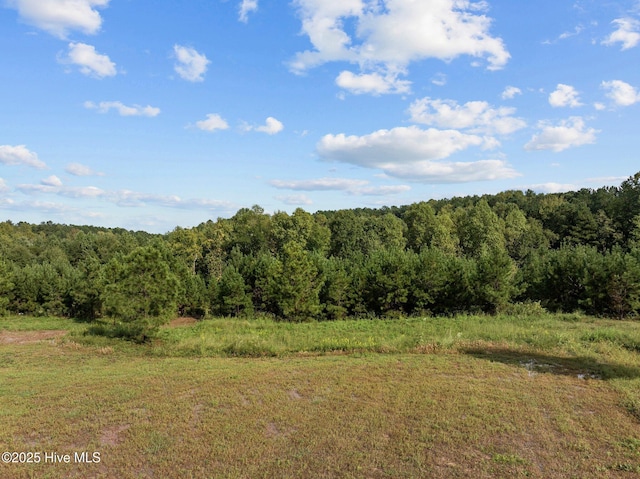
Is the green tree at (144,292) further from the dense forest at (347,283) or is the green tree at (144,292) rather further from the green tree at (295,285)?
the green tree at (295,285)

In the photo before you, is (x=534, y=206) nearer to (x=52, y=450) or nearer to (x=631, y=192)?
(x=631, y=192)

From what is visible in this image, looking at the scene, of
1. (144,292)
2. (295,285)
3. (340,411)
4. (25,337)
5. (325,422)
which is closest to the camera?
(325,422)

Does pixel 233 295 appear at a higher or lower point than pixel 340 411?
lower

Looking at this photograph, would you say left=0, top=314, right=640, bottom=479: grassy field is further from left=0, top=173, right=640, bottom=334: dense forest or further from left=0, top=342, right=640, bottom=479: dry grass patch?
left=0, top=173, right=640, bottom=334: dense forest

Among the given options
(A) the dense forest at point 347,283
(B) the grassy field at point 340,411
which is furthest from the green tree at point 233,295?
(B) the grassy field at point 340,411

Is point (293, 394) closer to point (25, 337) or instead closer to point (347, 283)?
point (347, 283)

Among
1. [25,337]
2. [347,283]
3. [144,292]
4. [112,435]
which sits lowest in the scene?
[25,337]

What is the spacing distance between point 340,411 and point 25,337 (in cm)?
2293

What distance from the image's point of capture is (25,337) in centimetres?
2266

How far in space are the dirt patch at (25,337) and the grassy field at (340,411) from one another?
589 cm

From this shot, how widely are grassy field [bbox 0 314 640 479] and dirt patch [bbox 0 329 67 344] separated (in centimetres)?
589

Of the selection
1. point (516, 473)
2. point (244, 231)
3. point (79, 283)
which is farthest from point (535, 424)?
point (244, 231)

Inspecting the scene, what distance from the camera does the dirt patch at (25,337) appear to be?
21.0 m

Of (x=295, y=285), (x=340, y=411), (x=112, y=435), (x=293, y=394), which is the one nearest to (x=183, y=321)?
(x=295, y=285)
